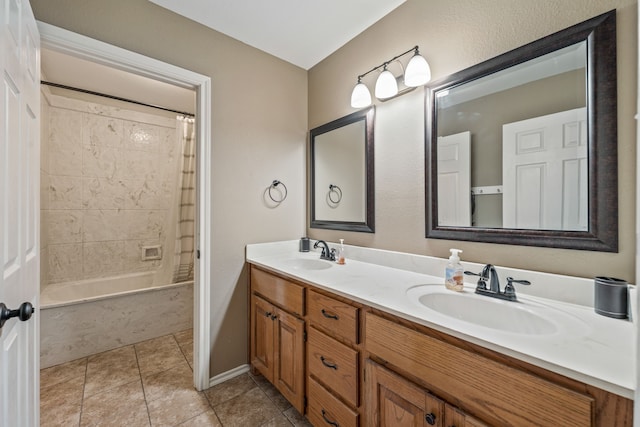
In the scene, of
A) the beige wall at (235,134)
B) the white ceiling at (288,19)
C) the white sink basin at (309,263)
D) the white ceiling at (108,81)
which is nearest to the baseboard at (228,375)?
the beige wall at (235,134)

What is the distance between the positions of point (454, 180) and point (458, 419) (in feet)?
3.29

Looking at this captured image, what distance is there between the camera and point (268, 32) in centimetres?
180

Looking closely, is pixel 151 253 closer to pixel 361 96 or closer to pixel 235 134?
pixel 235 134

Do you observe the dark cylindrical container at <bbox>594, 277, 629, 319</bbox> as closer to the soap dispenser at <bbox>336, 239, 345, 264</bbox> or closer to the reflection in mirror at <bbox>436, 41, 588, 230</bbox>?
the reflection in mirror at <bbox>436, 41, 588, 230</bbox>

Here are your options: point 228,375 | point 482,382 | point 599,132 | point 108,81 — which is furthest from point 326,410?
point 108,81

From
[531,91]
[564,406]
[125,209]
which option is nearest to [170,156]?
[125,209]

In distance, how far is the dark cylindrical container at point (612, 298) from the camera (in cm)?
85


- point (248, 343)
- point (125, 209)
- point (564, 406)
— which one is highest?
point (125, 209)

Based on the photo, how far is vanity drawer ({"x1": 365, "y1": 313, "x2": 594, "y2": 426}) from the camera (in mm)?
601

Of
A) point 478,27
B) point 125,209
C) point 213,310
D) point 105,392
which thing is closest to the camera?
point 478,27

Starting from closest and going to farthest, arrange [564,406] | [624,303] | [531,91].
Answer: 1. [564,406]
2. [624,303]
3. [531,91]

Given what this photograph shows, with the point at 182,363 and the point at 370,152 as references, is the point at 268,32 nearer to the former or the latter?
the point at 370,152

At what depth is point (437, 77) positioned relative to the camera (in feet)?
4.58

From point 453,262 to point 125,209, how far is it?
3.26 meters
